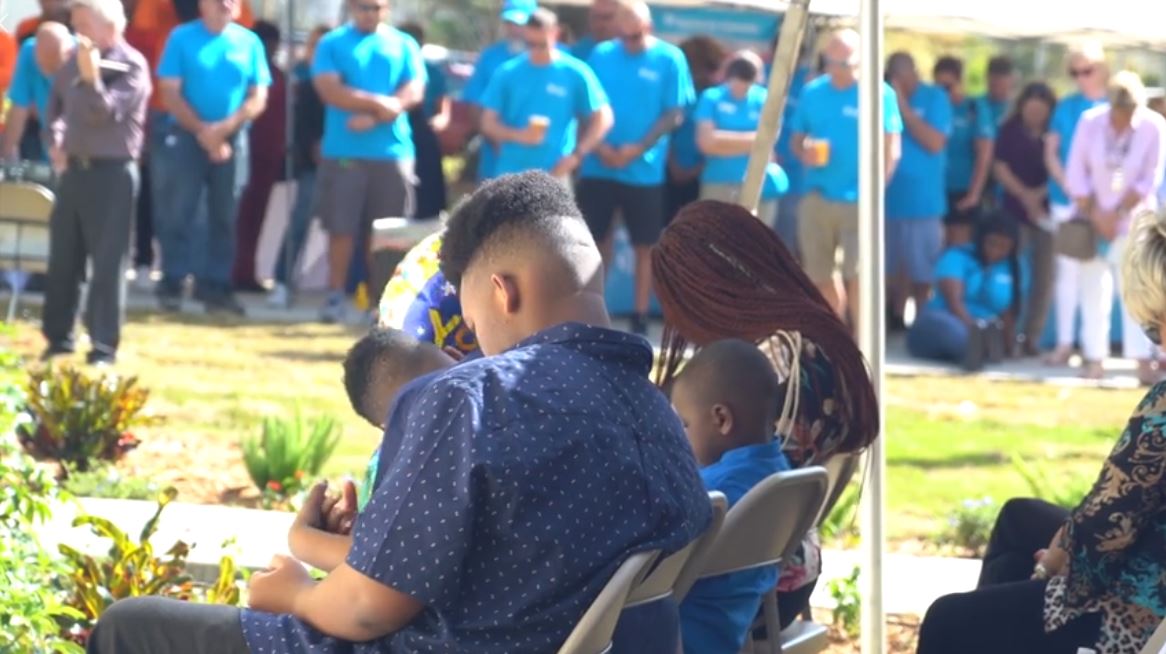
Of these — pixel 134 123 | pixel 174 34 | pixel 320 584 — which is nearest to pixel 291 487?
pixel 134 123

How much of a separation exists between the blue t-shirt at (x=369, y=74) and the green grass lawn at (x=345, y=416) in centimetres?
117

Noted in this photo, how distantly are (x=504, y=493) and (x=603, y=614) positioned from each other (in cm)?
24

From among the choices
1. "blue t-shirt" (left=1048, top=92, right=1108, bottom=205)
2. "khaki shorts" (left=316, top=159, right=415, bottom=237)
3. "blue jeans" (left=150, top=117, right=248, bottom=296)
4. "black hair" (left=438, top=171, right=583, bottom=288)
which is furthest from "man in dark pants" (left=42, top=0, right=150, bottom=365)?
"black hair" (left=438, top=171, right=583, bottom=288)

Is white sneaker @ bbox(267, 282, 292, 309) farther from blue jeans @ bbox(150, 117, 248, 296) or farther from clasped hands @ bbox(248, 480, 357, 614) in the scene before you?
clasped hands @ bbox(248, 480, 357, 614)

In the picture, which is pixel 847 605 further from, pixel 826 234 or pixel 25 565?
pixel 826 234

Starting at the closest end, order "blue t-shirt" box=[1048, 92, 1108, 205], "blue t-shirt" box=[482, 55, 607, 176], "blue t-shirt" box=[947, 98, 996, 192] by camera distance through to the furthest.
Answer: "blue t-shirt" box=[482, 55, 607, 176] → "blue t-shirt" box=[1048, 92, 1108, 205] → "blue t-shirt" box=[947, 98, 996, 192]

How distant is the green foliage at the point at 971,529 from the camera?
7109mm

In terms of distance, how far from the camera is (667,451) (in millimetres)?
3127

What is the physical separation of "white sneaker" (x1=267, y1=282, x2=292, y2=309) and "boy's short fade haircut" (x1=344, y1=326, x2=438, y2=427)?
31.6 ft

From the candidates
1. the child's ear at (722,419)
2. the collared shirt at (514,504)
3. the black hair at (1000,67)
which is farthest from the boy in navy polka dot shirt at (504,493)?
the black hair at (1000,67)

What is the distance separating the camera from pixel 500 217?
3.21m

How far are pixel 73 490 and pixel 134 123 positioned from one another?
11.9 ft

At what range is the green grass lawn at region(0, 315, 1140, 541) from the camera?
809 centimetres

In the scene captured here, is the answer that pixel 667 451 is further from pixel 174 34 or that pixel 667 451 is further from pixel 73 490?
pixel 174 34
